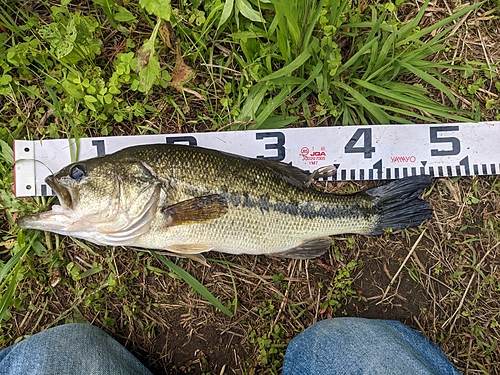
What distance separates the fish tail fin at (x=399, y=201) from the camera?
115 inches

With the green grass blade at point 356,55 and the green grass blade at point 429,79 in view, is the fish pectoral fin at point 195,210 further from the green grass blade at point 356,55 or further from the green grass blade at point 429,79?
the green grass blade at point 429,79

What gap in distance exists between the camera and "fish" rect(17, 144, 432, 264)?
8.14 feet

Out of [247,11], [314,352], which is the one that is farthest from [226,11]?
[314,352]

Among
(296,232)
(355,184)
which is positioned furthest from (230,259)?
(355,184)

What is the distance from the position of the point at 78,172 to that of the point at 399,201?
2109 mm

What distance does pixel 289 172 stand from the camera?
2807 millimetres

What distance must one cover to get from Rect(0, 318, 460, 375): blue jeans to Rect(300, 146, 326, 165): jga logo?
1144 mm

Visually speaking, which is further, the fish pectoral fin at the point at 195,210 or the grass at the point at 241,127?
the grass at the point at 241,127

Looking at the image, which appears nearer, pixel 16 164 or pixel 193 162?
pixel 193 162

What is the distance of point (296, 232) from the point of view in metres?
2.78

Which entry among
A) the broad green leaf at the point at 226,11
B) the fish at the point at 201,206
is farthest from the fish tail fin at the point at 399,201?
the broad green leaf at the point at 226,11

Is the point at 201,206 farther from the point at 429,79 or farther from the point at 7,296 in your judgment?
the point at 429,79

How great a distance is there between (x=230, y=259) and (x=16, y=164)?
167cm

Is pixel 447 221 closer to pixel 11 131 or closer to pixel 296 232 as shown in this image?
pixel 296 232
